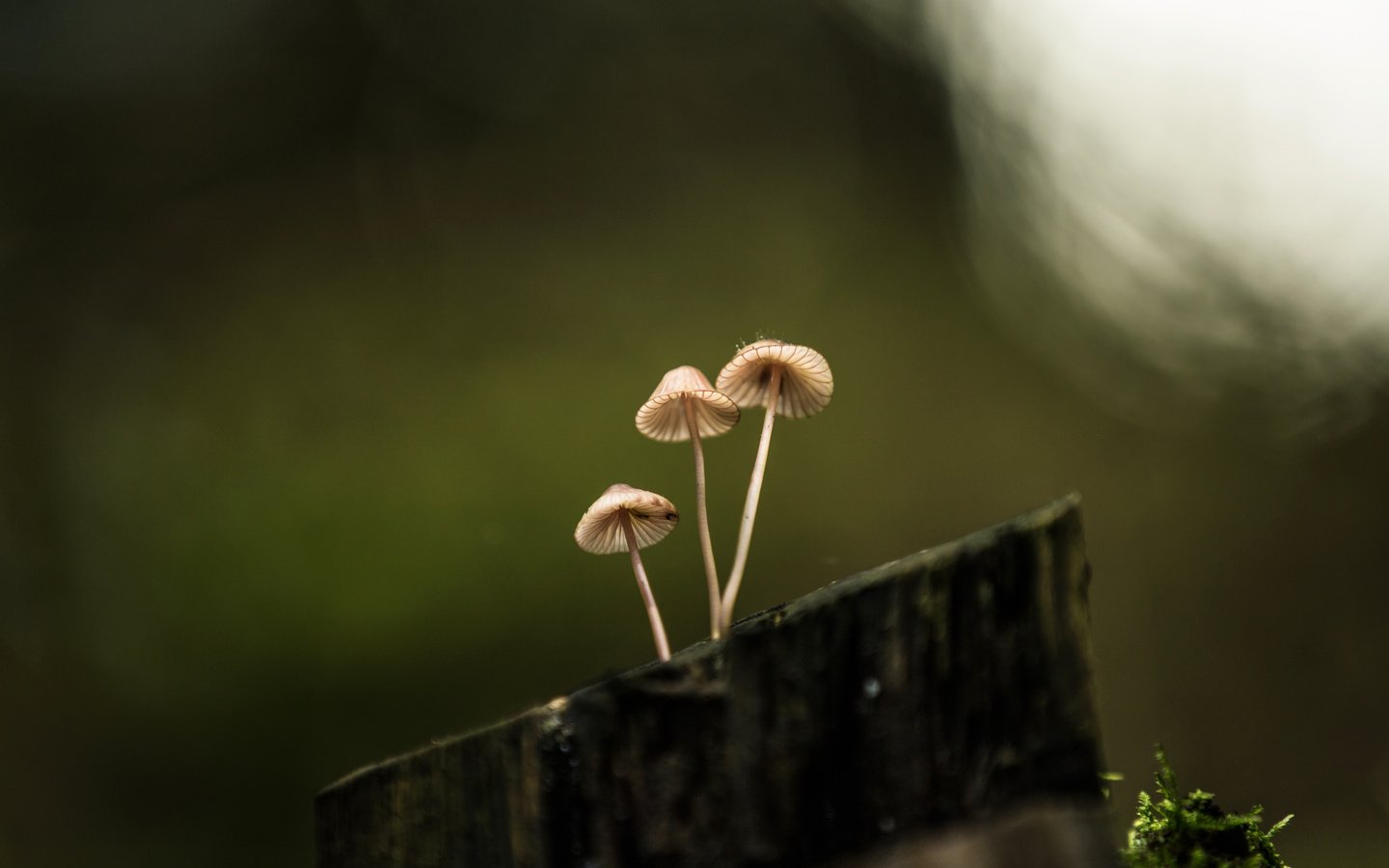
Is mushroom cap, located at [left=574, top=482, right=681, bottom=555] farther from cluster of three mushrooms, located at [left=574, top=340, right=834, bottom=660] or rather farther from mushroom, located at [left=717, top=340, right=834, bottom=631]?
mushroom, located at [left=717, top=340, right=834, bottom=631]

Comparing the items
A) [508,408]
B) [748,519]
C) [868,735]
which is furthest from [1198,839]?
[508,408]

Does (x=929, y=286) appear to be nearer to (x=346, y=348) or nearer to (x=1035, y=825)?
→ (x=346, y=348)

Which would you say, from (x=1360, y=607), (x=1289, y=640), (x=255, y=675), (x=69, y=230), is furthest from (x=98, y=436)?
(x=1360, y=607)

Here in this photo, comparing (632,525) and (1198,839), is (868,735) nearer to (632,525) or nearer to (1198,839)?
(1198,839)

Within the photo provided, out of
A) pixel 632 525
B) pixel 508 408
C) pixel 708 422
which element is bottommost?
pixel 632 525

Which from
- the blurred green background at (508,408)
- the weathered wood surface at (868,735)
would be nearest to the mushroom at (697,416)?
the weathered wood surface at (868,735)

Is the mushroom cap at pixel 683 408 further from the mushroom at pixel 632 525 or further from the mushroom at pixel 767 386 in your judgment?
the mushroom at pixel 632 525

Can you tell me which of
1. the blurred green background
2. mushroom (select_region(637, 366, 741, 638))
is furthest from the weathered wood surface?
the blurred green background

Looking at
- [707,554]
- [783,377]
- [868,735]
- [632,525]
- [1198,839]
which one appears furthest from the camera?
[783,377]
